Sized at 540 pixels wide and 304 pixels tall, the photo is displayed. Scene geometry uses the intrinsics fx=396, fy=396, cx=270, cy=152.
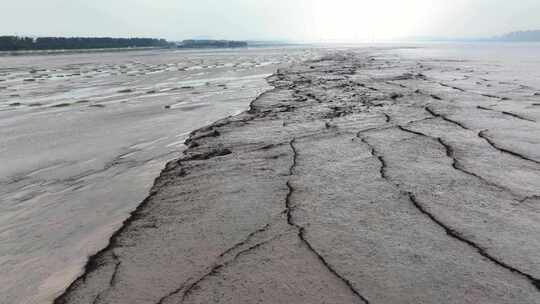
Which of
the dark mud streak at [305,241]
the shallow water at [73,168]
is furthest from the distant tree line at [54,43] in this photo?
the dark mud streak at [305,241]

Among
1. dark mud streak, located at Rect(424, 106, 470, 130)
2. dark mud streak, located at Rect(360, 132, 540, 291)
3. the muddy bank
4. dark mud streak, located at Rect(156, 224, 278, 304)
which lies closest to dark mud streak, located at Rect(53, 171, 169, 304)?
the muddy bank

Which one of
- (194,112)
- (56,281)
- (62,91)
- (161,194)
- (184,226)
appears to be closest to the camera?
(56,281)

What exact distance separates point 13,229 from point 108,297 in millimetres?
1817

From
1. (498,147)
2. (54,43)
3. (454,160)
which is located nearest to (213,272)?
(454,160)

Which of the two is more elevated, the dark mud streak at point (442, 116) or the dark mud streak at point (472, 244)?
the dark mud streak at point (442, 116)

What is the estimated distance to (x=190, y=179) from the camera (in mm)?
4902

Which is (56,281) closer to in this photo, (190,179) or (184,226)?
(184,226)

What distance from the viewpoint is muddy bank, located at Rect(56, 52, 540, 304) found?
262cm

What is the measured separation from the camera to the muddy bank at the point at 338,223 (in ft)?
8.58

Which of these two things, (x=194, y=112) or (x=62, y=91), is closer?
(x=194, y=112)

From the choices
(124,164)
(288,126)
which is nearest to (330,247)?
(124,164)

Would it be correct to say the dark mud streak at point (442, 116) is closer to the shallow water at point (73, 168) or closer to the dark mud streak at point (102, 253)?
the shallow water at point (73, 168)

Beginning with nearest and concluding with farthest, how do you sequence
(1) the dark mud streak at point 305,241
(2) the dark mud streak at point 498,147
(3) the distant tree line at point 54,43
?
1. (1) the dark mud streak at point 305,241
2. (2) the dark mud streak at point 498,147
3. (3) the distant tree line at point 54,43

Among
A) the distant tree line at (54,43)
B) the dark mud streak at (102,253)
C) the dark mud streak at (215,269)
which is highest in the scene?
the distant tree line at (54,43)
